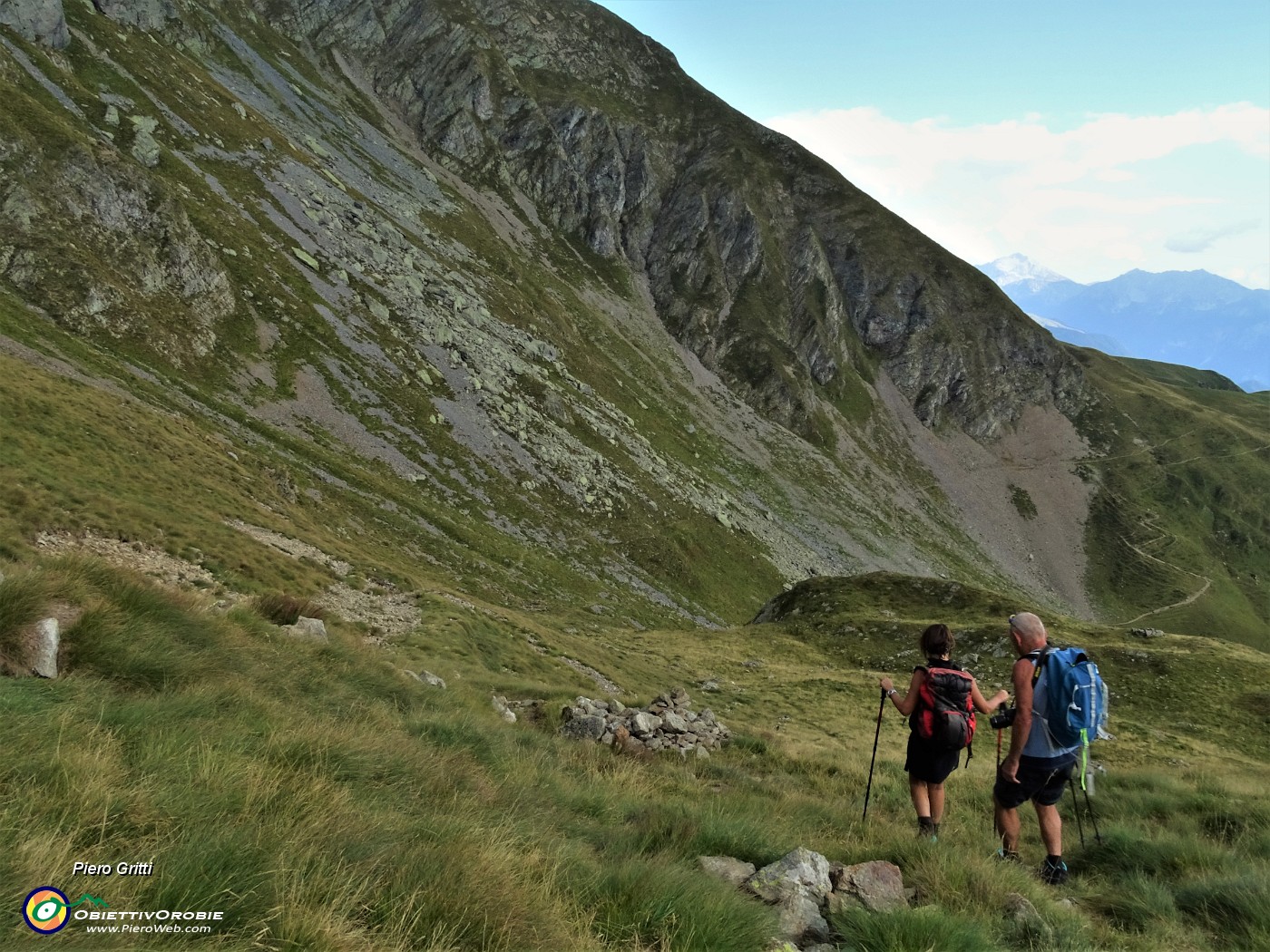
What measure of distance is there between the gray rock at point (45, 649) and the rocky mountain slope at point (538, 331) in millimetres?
7397

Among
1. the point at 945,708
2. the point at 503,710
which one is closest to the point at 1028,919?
the point at 945,708

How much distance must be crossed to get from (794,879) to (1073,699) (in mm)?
4002

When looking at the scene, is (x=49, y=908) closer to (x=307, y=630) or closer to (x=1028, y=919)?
(x=1028, y=919)

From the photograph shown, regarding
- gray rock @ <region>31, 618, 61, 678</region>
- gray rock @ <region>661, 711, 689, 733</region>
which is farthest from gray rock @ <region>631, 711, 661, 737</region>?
gray rock @ <region>31, 618, 61, 678</region>

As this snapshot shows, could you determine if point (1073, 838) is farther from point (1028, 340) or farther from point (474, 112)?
point (1028, 340)

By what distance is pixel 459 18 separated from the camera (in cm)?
13875

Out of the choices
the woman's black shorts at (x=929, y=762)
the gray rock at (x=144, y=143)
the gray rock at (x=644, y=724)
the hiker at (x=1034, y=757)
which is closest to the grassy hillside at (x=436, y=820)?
the hiker at (x=1034, y=757)

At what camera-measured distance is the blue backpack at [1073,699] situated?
6.97 m

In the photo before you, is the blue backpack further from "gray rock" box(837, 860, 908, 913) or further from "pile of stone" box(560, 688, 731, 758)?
"pile of stone" box(560, 688, 731, 758)

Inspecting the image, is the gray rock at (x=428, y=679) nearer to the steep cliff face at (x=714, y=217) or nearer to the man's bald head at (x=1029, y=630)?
the man's bald head at (x=1029, y=630)

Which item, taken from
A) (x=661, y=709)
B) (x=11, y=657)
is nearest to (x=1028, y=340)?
(x=661, y=709)

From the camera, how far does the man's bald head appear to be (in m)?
7.45

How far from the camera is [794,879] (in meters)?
5.38

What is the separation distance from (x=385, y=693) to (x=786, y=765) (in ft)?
26.5
